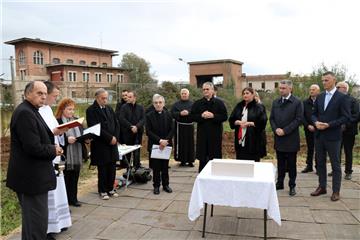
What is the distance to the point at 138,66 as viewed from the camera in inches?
1964

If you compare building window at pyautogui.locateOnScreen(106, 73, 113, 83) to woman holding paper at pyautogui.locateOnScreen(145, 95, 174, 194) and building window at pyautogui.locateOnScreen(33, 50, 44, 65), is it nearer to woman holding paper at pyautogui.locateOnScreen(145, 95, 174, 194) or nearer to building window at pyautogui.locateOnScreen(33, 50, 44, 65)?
building window at pyautogui.locateOnScreen(33, 50, 44, 65)

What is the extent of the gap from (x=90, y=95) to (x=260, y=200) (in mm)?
14882

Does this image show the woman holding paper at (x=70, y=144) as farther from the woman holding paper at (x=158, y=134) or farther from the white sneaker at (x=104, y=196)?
the woman holding paper at (x=158, y=134)

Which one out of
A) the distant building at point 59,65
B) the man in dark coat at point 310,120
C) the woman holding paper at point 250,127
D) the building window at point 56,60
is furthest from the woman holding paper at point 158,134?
the building window at point 56,60

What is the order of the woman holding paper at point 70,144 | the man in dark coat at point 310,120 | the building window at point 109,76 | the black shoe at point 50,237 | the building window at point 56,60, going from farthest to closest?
the building window at point 56,60 < the building window at point 109,76 < the man in dark coat at point 310,120 < the woman holding paper at point 70,144 < the black shoe at point 50,237

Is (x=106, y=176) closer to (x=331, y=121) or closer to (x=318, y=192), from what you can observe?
(x=318, y=192)

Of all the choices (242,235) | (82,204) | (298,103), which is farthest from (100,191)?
(298,103)

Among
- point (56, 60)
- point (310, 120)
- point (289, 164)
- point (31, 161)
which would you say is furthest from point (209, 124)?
point (56, 60)

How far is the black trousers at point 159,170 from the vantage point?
598 cm

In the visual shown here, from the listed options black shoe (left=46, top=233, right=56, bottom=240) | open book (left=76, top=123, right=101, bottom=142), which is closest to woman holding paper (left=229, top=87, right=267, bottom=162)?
open book (left=76, top=123, right=101, bottom=142)

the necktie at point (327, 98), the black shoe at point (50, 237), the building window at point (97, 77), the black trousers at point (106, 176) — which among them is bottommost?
the black shoe at point (50, 237)

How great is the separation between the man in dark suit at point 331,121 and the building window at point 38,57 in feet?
142

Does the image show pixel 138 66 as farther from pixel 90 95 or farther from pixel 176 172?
pixel 176 172

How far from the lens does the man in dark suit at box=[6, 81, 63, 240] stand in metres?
3.13
